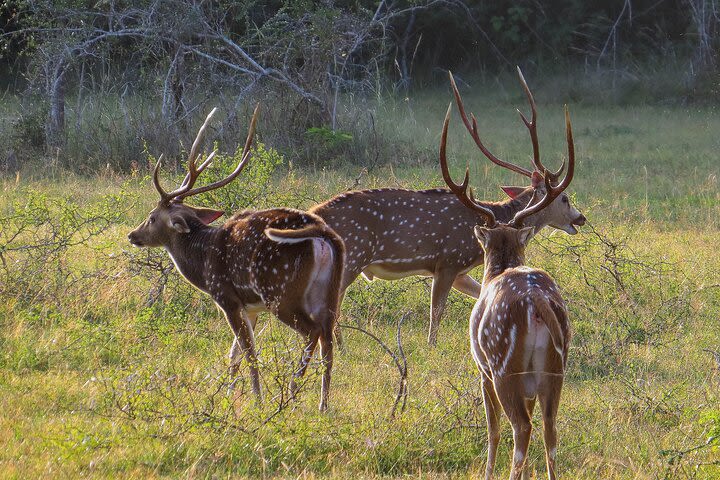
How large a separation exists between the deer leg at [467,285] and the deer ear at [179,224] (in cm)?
251

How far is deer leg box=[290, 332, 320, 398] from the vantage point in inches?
233

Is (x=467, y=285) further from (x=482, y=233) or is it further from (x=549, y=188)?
(x=482, y=233)

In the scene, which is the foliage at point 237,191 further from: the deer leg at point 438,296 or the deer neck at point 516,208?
the deer neck at point 516,208

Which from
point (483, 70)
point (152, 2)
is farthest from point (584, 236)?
point (483, 70)

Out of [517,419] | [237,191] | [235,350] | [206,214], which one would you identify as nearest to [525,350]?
[517,419]

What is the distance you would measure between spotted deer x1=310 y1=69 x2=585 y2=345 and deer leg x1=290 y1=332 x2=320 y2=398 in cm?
153

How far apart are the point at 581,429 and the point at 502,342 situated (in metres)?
1.33

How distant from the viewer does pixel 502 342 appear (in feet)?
16.3

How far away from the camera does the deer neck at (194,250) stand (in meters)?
7.21

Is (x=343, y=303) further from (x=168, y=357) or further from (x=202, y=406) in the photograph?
(x=202, y=406)

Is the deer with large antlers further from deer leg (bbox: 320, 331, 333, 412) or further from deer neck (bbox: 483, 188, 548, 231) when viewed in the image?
deer neck (bbox: 483, 188, 548, 231)

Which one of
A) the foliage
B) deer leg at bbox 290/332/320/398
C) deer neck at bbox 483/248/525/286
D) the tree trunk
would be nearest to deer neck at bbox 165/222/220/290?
deer leg at bbox 290/332/320/398

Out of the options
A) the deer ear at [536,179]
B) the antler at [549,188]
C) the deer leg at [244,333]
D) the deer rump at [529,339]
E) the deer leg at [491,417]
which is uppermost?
the antler at [549,188]

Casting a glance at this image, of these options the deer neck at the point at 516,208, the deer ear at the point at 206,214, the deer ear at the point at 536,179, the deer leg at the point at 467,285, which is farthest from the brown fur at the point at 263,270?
the deer ear at the point at 536,179
